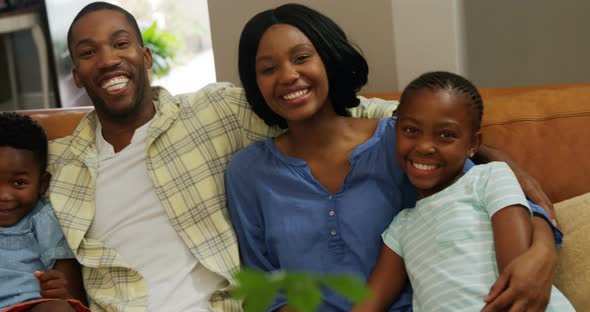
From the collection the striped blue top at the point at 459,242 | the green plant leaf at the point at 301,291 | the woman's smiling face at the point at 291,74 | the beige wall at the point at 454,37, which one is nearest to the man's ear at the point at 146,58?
the woman's smiling face at the point at 291,74

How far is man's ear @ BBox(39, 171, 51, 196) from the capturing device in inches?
80.1

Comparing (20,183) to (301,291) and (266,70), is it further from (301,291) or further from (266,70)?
(301,291)

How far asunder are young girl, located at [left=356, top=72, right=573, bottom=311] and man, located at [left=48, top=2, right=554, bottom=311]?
1.26 feet

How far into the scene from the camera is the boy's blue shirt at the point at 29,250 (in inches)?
73.9

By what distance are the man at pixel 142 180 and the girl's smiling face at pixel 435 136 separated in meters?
0.37

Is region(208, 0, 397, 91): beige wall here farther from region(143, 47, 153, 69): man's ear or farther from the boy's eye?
the boy's eye

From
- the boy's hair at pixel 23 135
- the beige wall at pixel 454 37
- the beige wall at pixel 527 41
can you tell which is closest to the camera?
the boy's hair at pixel 23 135

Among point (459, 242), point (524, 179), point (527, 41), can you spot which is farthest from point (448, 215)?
point (527, 41)

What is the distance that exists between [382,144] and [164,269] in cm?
64

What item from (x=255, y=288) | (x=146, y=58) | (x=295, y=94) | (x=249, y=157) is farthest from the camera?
(x=146, y=58)

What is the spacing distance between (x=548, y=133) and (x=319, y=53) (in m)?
0.66

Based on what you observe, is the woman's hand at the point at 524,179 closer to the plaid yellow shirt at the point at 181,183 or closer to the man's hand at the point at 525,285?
the man's hand at the point at 525,285

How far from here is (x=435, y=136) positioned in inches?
62.8

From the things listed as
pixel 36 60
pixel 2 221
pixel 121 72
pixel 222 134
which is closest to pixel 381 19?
pixel 222 134
